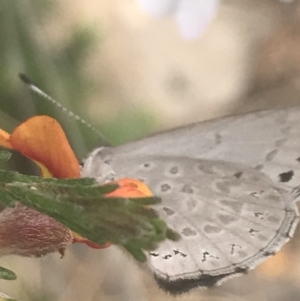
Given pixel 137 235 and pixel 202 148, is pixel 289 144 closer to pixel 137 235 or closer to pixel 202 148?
pixel 202 148

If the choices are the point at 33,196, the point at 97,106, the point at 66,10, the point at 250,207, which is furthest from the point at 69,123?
the point at 33,196

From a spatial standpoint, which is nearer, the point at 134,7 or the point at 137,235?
the point at 137,235

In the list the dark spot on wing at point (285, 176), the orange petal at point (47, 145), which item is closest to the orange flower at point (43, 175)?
the orange petal at point (47, 145)

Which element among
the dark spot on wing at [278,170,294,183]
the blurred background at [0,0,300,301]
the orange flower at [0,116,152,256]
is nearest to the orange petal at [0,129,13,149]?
the orange flower at [0,116,152,256]

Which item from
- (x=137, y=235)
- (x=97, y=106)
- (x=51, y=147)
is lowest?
(x=137, y=235)

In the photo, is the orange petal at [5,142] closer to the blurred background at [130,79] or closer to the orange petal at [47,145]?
the orange petal at [47,145]

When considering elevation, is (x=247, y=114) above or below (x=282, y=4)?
below

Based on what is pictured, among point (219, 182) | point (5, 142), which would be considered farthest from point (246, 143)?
point (5, 142)
